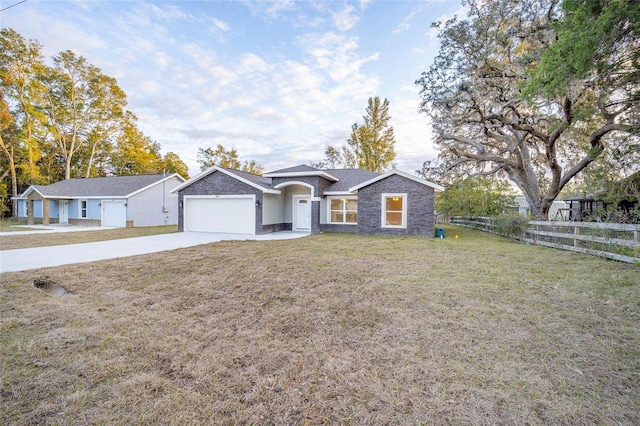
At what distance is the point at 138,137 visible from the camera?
31.7 m

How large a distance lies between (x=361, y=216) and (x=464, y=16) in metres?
10.7

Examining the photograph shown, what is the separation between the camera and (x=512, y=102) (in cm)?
1242

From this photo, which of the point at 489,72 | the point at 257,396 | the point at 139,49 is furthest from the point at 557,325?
the point at 139,49

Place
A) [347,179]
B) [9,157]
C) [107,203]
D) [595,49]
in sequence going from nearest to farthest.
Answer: [595,49] → [347,179] → [107,203] → [9,157]

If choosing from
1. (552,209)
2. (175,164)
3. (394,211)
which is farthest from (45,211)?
(552,209)

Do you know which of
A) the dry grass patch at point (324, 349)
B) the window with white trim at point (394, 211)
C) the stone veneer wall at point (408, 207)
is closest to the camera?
the dry grass patch at point (324, 349)

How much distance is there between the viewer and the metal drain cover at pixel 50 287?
195 inches

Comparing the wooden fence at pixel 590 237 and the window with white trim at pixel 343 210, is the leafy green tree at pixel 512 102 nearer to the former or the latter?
the wooden fence at pixel 590 237

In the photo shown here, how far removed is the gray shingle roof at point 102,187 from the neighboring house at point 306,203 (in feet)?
24.7

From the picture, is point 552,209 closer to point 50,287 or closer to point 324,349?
point 324,349

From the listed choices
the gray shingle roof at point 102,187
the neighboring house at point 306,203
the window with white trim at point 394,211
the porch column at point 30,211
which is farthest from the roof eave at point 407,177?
the porch column at point 30,211

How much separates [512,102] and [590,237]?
711 cm

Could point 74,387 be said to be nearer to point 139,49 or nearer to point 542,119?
point 139,49

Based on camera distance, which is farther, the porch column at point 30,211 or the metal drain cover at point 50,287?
the porch column at point 30,211
